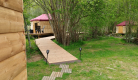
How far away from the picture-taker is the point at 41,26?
18.3 m

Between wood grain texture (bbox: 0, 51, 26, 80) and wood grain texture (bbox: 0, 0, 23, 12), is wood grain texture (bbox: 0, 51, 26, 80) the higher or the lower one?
the lower one

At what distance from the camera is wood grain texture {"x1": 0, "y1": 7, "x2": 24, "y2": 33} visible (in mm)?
1272

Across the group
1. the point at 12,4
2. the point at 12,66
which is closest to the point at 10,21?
the point at 12,4

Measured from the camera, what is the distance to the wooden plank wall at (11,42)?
50.0 inches

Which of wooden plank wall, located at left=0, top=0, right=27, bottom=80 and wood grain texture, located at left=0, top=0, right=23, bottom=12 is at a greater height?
wood grain texture, located at left=0, top=0, right=23, bottom=12

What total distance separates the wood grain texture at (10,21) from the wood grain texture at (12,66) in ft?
1.10

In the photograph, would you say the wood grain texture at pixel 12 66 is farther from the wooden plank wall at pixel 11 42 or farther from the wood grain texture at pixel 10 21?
the wood grain texture at pixel 10 21

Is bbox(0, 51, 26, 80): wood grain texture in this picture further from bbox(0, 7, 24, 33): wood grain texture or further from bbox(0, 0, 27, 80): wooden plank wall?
bbox(0, 7, 24, 33): wood grain texture

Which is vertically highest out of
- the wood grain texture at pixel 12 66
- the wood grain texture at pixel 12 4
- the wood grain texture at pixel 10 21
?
the wood grain texture at pixel 12 4

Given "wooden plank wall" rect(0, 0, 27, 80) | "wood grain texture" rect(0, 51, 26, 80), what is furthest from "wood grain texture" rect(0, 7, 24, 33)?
"wood grain texture" rect(0, 51, 26, 80)

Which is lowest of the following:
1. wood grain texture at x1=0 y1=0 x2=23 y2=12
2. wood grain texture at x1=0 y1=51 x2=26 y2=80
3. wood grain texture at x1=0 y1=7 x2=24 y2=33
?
wood grain texture at x1=0 y1=51 x2=26 y2=80

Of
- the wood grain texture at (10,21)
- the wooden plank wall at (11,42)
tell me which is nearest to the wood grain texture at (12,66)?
the wooden plank wall at (11,42)

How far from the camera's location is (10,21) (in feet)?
4.73

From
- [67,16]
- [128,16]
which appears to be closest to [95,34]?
[128,16]
